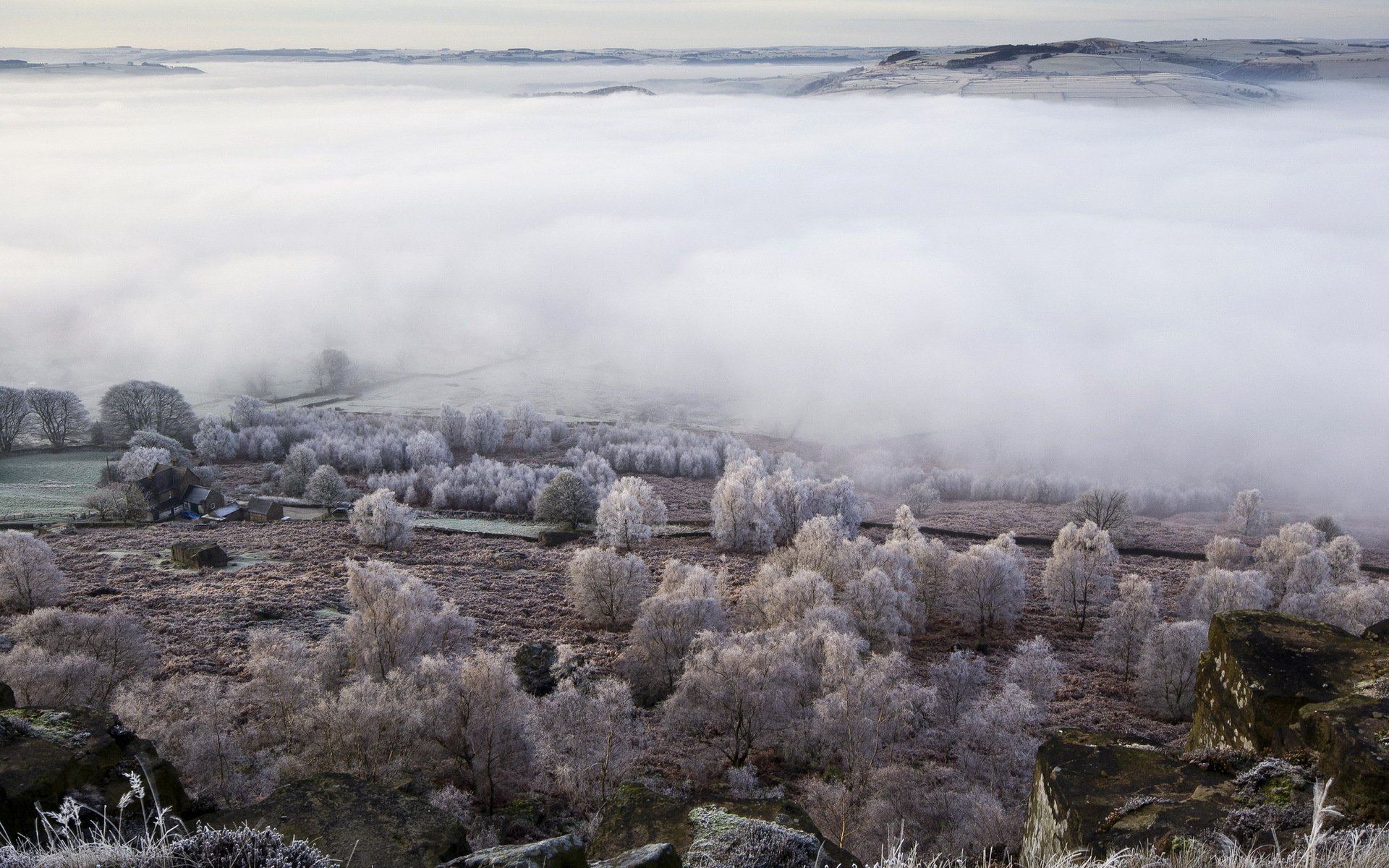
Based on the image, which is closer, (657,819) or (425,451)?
(657,819)

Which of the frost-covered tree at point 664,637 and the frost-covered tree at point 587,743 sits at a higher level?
the frost-covered tree at point 587,743

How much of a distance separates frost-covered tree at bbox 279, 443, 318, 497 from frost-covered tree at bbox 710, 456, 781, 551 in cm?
3193

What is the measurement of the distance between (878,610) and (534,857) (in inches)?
982

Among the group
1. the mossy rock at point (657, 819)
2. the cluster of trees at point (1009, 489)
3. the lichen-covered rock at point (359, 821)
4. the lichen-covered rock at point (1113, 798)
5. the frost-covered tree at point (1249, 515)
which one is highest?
the lichen-covered rock at point (1113, 798)

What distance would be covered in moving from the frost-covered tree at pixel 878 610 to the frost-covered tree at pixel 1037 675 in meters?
4.30

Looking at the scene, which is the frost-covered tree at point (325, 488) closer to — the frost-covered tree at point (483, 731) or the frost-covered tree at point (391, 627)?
the frost-covered tree at point (391, 627)

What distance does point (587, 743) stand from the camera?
2038 centimetres

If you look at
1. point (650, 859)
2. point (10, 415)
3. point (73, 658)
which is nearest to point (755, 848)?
point (650, 859)

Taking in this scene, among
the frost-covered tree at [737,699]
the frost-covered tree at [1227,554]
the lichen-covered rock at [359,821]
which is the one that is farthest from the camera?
the frost-covered tree at [1227,554]

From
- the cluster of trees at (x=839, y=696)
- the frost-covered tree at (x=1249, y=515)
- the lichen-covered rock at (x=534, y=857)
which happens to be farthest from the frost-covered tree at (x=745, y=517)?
the lichen-covered rock at (x=534, y=857)

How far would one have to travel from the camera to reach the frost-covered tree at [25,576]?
98.8 feet

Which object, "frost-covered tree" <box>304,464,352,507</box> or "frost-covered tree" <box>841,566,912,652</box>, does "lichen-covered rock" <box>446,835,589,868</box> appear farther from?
"frost-covered tree" <box>304,464,352,507</box>

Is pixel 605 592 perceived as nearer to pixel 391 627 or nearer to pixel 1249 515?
pixel 391 627

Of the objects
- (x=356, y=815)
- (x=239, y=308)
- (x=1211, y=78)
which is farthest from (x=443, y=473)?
(x=1211, y=78)
